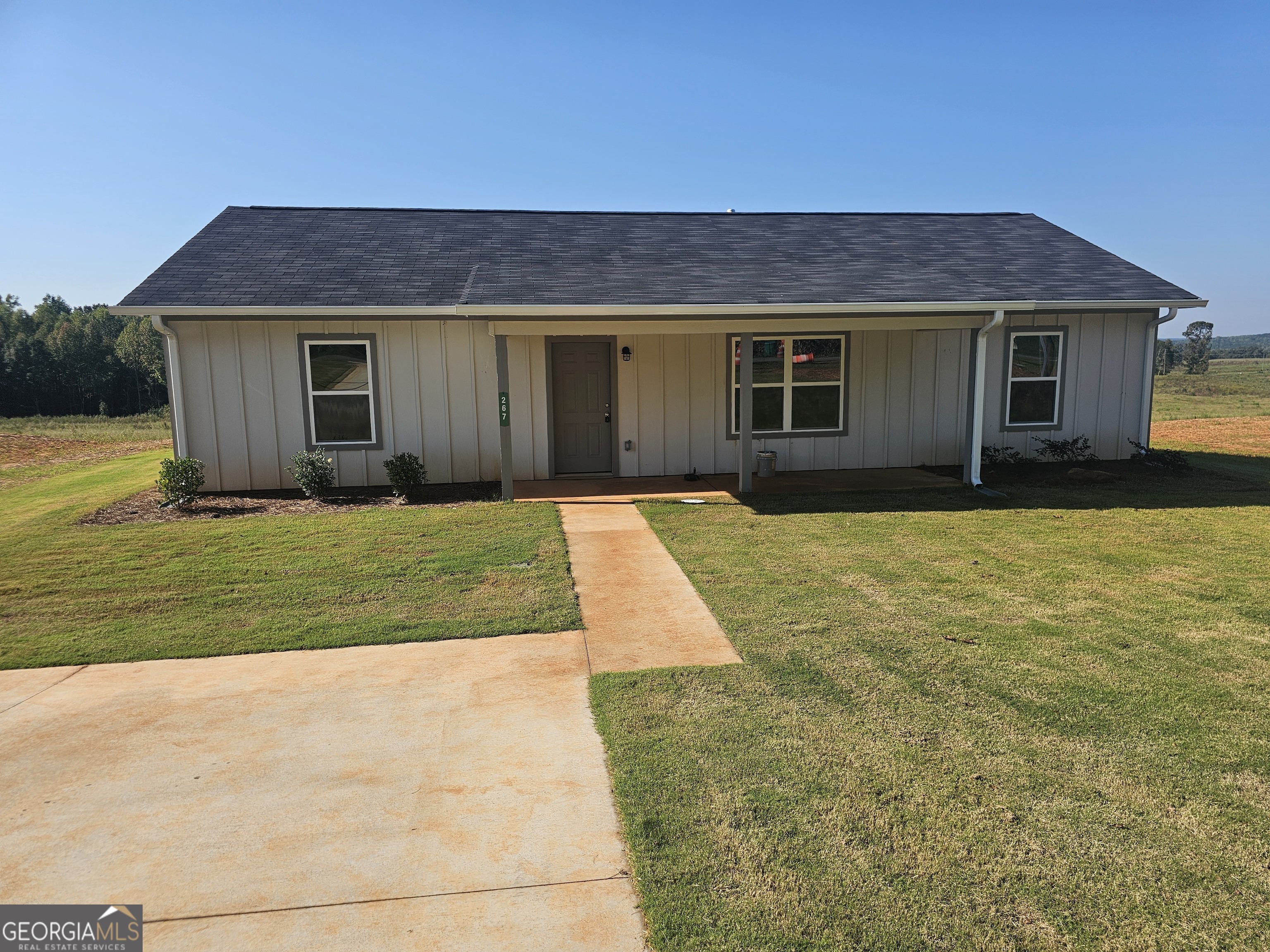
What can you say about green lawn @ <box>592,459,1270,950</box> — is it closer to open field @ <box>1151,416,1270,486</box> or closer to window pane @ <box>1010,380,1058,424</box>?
window pane @ <box>1010,380,1058,424</box>

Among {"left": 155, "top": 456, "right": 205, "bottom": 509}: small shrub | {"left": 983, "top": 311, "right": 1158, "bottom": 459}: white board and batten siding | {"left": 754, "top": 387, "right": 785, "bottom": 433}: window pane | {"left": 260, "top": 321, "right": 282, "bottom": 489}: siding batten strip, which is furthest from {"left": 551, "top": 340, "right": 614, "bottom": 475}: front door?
{"left": 983, "top": 311, "right": 1158, "bottom": 459}: white board and batten siding

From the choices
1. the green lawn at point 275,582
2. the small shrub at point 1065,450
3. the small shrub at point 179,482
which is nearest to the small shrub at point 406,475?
the green lawn at point 275,582

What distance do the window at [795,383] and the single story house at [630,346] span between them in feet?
0.10

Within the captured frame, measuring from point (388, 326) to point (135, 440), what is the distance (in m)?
13.4

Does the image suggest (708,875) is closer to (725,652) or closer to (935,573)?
(725,652)

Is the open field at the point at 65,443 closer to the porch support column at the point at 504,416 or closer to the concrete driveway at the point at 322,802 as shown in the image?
the porch support column at the point at 504,416

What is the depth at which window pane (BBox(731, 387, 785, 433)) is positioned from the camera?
38.0 feet

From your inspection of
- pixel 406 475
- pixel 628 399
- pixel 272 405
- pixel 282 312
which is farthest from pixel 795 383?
pixel 272 405

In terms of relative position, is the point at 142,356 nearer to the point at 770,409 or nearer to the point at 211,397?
the point at 211,397

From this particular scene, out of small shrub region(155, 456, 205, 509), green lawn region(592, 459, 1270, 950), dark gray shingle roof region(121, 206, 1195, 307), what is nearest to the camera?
green lawn region(592, 459, 1270, 950)

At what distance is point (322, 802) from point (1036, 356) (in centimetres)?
1181

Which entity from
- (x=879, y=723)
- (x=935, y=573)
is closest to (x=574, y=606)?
(x=879, y=723)

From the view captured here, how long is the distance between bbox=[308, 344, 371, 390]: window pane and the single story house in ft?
0.09

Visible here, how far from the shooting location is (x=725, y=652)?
493cm
